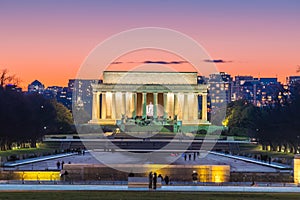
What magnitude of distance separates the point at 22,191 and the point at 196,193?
7.83 m

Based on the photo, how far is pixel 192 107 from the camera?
15188cm

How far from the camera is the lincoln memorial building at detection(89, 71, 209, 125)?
489 feet

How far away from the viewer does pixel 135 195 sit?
34688 millimetres

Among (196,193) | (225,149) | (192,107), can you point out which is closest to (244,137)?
(225,149)

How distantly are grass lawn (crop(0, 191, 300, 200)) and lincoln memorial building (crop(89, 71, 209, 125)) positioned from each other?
366 ft

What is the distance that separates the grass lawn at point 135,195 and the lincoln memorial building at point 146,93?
111451 millimetres

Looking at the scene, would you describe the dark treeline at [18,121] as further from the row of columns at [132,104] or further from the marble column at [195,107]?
the marble column at [195,107]

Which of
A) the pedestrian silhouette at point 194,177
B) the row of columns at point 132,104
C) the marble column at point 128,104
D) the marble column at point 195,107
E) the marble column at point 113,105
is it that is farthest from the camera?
the marble column at point 128,104

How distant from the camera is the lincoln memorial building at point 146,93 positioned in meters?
149

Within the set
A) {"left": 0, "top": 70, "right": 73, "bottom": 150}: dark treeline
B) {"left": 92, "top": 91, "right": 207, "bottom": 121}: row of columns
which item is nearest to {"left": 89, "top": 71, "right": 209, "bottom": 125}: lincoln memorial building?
{"left": 92, "top": 91, "right": 207, "bottom": 121}: row of columns

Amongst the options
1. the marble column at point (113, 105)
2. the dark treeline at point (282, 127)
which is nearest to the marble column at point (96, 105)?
the marble column at point (113, 105)

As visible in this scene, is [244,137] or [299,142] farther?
[244,137]

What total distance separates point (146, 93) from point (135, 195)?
11818 centimetres

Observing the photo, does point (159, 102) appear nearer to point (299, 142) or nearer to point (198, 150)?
point (198, 150)
